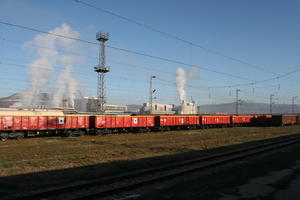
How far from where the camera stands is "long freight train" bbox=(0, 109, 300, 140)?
28.0m

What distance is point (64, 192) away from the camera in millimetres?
7734

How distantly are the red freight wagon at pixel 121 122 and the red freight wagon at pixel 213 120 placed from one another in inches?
542

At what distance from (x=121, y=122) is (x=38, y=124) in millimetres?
11879

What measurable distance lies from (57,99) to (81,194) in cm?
9603

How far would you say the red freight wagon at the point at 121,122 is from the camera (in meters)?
34.8

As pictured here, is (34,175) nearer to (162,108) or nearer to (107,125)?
(107,125)

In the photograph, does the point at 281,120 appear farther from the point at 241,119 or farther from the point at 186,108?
the point at 186,108

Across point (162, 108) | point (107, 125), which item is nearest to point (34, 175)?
point (107, 125)

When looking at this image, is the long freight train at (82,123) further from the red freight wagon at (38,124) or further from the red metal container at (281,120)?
the red metal container at (281,120)

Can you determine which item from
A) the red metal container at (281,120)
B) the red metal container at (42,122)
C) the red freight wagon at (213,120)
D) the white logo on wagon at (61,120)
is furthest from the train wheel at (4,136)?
the red metal container at (281,120)

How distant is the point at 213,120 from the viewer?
5384 centimetres

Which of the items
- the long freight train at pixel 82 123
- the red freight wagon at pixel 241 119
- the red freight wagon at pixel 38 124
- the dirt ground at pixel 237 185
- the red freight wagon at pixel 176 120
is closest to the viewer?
the dirt ground at pixel 237 185

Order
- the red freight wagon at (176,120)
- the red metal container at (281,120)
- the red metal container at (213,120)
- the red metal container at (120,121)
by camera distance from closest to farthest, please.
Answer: the red metal container at (120,121) < the red freight wagon at (176,120) < the red metal container at (213,120) < the red metal container at (281,120)

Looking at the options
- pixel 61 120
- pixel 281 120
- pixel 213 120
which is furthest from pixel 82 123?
pixel 281 120
